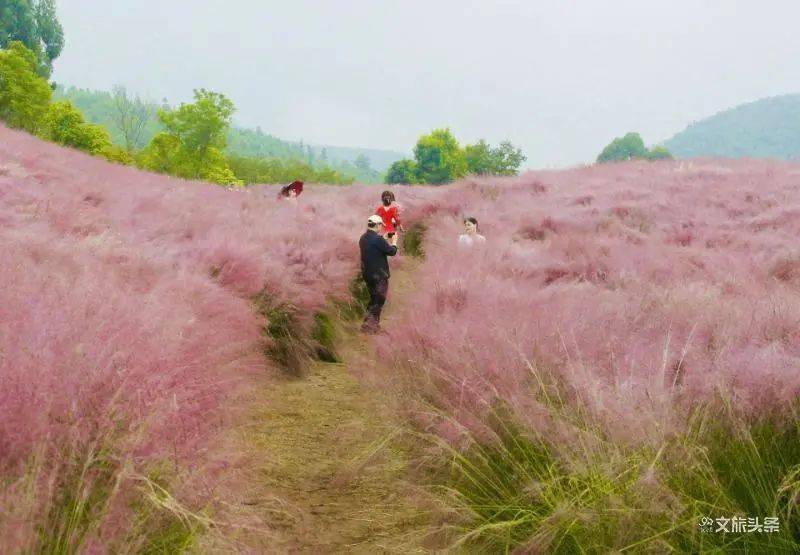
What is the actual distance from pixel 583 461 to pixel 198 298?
11.0ft

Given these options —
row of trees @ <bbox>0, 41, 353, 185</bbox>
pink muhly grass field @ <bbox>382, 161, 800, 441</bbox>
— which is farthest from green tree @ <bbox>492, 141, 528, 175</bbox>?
pink muhly grass field @ <bbox>382, 161, 800, 441</bbox>

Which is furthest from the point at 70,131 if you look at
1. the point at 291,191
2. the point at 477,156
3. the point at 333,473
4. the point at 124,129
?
the point at 477,156

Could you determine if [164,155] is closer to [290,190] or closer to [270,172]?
[270,172]

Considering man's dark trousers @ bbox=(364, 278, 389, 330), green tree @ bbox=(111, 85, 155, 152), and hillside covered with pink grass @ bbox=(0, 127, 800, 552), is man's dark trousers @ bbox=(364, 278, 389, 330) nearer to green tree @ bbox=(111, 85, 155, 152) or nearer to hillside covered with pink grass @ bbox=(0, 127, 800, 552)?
hillside covered with pink grass @ bbox=(0, 127, 800, 552)

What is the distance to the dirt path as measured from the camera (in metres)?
3.19

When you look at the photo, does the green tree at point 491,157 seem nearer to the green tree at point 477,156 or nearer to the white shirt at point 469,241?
the green tree at point 477,156

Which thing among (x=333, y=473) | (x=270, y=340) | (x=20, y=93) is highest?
(x=20, y=93)

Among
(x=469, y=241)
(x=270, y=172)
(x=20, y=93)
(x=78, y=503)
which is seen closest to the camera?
(x=78, y=503)

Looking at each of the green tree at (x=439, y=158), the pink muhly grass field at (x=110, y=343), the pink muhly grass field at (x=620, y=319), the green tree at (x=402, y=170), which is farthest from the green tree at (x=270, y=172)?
the pink muhly grass field at (x=110, y=343)

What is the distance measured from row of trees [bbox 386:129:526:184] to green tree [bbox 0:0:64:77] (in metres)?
35.5

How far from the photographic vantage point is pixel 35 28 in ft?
146

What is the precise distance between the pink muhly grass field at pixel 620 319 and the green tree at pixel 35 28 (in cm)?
4649

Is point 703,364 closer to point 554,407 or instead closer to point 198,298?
point 554,407

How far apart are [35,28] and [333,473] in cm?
5455
